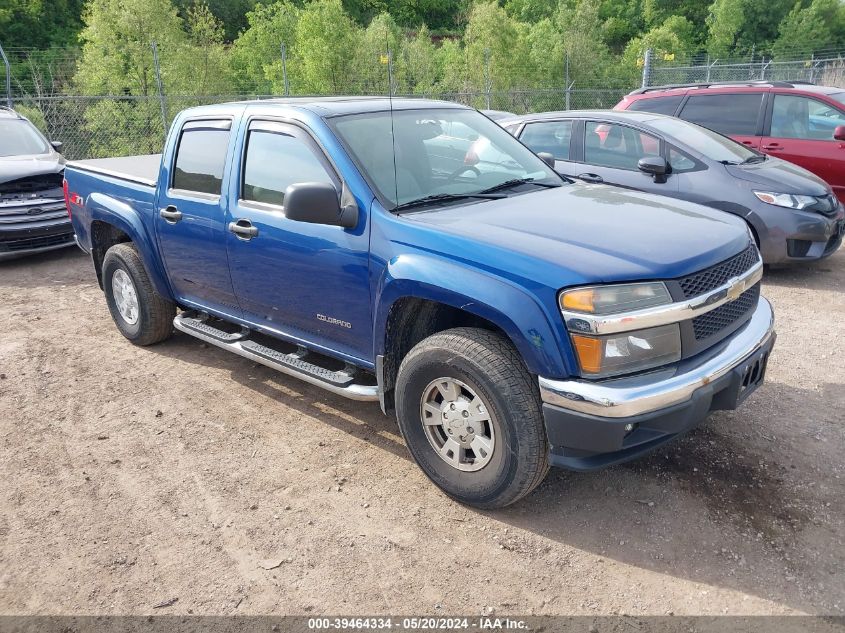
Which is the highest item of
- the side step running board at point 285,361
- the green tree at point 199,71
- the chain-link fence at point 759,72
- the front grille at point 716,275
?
the green tree at point 199,71

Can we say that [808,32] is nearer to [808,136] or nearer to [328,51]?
[328,51]

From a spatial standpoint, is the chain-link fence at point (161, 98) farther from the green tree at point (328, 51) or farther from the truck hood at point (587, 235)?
the truck hood at point (587, 235)

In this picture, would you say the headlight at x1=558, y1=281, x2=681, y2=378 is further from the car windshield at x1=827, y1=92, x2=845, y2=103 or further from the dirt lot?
the car windshield at x1=827, y1=92, x2=845, y2=103

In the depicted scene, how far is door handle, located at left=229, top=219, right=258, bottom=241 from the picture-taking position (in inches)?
159

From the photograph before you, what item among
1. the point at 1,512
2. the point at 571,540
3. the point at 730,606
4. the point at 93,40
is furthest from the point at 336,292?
the point at 93,40

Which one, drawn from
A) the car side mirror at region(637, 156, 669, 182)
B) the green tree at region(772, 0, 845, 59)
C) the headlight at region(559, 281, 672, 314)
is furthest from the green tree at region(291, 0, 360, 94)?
the green tree at region(772, 0, 845, 59)

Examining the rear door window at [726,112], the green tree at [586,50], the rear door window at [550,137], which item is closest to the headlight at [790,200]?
the rear door window at [550,137]

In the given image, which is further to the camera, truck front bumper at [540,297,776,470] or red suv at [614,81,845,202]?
red suv at [614,81,845,202]

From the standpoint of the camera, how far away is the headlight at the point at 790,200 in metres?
6.64

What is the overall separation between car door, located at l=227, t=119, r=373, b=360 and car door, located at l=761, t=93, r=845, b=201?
22.4ft

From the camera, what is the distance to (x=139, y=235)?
201 inches

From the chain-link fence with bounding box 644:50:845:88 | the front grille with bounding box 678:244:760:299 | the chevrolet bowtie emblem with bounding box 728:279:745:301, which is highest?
the chain-link fence with bounding box 644:50:845:88

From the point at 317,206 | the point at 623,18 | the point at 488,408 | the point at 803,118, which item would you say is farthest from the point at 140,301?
the point at 623,18

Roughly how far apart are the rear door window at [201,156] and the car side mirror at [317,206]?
121 centimetres
